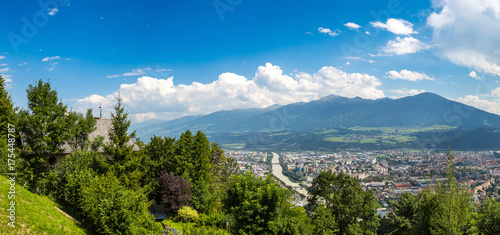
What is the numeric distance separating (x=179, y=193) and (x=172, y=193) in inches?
27.7

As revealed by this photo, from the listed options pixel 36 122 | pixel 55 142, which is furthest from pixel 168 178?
pixel 36 122

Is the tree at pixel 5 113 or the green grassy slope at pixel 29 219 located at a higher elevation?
the tree at pixel 5 113

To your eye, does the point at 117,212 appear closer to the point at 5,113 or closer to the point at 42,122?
the point at 42,122

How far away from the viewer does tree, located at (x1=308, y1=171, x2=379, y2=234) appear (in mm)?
23562

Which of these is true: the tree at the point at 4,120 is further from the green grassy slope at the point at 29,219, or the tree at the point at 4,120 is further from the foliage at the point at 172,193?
the foliage at the point at 172,193

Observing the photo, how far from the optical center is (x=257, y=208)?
1577 centimetres

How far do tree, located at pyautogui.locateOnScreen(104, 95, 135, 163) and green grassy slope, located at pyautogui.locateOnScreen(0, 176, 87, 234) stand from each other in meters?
7.39

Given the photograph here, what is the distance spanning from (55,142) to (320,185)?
24185mm

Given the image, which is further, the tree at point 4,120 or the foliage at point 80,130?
the foliage at point 80,130

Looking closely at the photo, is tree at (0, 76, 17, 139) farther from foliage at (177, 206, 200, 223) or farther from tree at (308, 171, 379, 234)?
tree at (308, 171, 379, 234)

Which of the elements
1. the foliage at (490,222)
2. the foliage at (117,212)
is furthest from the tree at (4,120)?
the foliage at (490,222)

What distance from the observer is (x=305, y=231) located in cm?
1762

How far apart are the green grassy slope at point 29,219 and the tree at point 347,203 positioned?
1796 cm

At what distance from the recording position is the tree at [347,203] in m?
23.6
